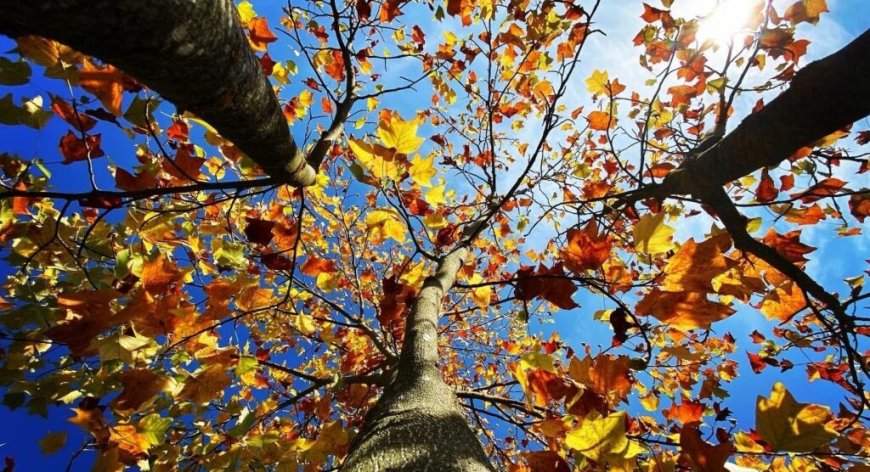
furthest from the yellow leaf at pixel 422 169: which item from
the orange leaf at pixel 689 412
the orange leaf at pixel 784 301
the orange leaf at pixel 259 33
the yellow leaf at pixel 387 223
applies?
the orange leaf at pixel 689 412

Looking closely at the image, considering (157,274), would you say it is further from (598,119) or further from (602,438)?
(598,119)

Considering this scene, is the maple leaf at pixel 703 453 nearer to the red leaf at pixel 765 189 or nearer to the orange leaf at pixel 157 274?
the red leaf at pixel 765 189

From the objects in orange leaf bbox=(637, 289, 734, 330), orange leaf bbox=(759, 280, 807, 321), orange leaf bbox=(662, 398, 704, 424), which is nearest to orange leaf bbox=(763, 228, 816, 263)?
orange leaf bbox=(759, 280, 807, 321)

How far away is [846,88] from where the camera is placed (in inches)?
37.9

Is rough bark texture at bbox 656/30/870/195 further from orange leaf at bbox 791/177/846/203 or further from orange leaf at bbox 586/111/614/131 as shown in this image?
orange leaf at bbox 586/111/614/131

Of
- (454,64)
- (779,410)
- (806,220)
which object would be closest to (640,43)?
(806,220)

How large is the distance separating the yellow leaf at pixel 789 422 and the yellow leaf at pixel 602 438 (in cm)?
39

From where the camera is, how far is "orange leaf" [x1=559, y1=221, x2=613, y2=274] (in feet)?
5.06

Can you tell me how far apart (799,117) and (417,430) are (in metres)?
1.48

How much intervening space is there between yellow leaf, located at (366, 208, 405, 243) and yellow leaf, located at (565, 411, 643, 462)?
1.44m

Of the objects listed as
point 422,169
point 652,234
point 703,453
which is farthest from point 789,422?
point 422,169

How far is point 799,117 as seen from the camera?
1.09 metres

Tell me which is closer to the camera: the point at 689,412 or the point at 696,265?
the point at 696,265

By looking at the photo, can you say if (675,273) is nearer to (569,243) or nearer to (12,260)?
(569,243)
